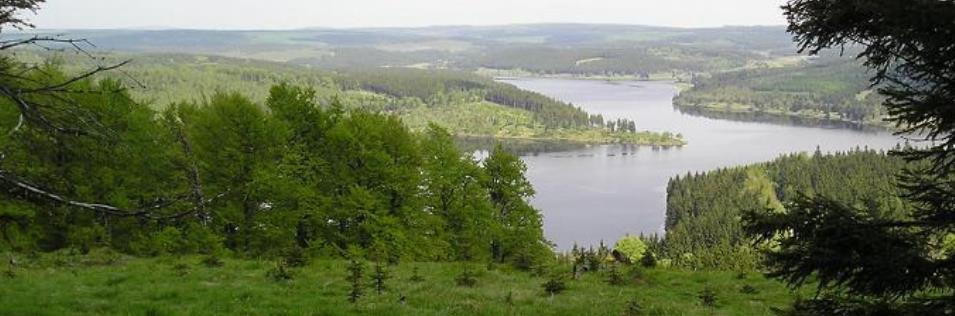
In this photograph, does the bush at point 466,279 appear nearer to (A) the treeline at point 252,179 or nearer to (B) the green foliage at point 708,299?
(B) the green foliage at point 708,299

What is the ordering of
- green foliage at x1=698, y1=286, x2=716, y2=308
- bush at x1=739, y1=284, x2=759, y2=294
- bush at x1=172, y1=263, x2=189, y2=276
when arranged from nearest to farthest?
green foliage at x1=698, y1=286, x2=716, y2=308, bush at x1=739, y1=284, x2=759, y2=294, bush at x1=172, y1=263, x2=189, y2=276

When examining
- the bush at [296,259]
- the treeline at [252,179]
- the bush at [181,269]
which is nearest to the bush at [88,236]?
the treeline at [252,179]

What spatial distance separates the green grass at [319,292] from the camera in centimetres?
1598

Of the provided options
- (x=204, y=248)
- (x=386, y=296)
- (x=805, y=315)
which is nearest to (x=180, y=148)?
(x=204, y=248)

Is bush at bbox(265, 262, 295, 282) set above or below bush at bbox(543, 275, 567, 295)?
below

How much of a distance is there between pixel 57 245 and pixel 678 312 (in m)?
27.2

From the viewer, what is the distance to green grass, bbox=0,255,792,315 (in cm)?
1598

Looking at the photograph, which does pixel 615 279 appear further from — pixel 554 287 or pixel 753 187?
pixel 753 187

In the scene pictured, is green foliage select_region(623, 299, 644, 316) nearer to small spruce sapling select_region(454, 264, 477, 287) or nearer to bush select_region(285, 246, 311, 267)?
small spruce sapling select_region(454, 264, 477, 287)

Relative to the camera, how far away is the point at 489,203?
41688 mm

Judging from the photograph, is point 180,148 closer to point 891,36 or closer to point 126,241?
point 126,241

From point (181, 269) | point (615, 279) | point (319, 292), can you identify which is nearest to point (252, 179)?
point (181, 269)

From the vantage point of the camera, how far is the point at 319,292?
18.5 m

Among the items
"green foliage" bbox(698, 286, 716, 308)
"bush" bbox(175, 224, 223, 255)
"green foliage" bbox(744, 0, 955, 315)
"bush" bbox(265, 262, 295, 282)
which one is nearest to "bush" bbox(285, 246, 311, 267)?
"bush" bbox(265, 262, 295, 282)
